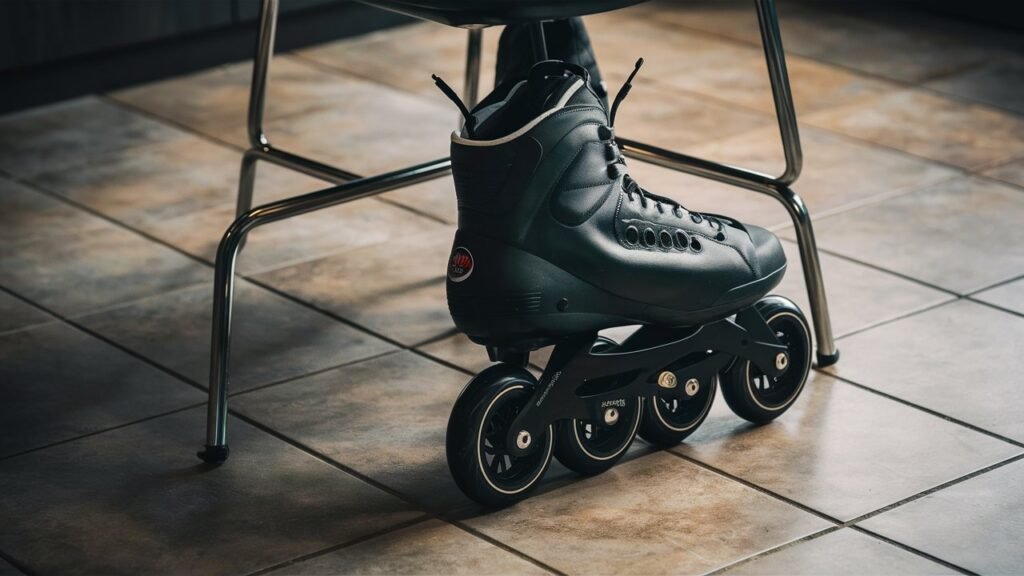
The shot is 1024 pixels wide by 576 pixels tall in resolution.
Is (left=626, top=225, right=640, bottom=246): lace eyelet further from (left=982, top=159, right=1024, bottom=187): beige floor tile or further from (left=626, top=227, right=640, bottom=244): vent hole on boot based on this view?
(left=982, top=159, right=1024, bottom=187): beige floor tile

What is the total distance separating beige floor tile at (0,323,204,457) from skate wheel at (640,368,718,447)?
575mm

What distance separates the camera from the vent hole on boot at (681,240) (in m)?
1.80

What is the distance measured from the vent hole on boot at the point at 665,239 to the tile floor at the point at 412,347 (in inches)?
9.9

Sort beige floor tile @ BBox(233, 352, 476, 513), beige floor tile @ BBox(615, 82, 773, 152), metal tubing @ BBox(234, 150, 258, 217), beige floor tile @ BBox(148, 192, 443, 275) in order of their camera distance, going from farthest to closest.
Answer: beige floor tile @ BBox(615, 82, 773, 152) → beige floor tile @ BBox(148, 192, 443, 275) → metal tubing @ BBox(234, 150, 258, 217) → beige floor tile @ BBox(233, 352, 476, 513)

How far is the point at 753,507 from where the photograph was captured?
1.74 meters

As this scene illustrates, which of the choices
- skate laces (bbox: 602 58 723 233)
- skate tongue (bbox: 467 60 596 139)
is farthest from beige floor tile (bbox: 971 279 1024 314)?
skate tongue (bbox: 467 60 596 139)

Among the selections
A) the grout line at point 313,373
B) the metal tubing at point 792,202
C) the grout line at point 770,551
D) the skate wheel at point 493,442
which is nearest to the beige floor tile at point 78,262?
the grout line at point 313,373

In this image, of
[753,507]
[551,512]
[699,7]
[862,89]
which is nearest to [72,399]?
[551,512]

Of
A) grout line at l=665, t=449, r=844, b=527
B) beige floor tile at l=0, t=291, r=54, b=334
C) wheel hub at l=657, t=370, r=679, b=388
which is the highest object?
wheel hub at l=657, t=370, r=679, b=388

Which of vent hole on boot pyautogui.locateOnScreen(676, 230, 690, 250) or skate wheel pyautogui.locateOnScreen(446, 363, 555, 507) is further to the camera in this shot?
vent hole on boot pyautogui.locateOnScreen(676, 230, 690, 250)

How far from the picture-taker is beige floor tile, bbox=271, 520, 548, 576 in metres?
1.62

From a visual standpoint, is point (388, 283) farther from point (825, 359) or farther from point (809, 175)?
point (809, 175)

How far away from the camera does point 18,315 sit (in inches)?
90.8

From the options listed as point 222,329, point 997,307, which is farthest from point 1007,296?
point 222,329
